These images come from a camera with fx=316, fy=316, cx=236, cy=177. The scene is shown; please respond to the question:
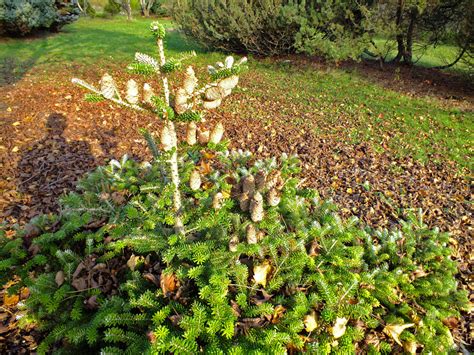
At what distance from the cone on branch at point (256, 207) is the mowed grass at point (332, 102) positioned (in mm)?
3725

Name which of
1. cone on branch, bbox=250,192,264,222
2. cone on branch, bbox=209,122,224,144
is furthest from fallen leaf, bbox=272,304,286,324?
cone on branch, bbox=209,122,224,144

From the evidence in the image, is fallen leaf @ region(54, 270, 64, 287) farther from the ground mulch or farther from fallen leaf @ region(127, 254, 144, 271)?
the ground mulch

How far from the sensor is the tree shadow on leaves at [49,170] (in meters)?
3.59

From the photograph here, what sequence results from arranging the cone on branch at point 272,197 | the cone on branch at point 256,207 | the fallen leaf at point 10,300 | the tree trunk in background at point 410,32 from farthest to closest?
the tree trunk in background at point 410,32 → the fallen leaf at point 10,300 → the cone on branch at point 272,197 → the cone on branch at point 256,207

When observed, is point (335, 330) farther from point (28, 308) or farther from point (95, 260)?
point (28, 308)

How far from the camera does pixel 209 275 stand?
192 cm

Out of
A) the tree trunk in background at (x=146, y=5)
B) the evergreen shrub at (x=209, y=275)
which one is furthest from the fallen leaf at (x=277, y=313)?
the tree trunk in background at (x=146, y=5)

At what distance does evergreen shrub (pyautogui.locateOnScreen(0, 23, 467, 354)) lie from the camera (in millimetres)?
1766

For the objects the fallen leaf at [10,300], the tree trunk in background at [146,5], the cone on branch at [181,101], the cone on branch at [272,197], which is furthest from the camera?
the tree trunk in background at [146,5]

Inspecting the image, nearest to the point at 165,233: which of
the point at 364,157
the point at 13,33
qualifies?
the point at 364,157

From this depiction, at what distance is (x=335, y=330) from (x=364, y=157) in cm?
348

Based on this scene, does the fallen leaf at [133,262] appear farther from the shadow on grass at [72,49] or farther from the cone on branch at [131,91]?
the shadow on grass at [72,49]

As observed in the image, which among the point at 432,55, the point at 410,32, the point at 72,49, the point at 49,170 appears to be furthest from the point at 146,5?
the point at 49,170

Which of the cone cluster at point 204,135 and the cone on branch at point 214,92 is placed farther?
the cone cluster at point 204,135
